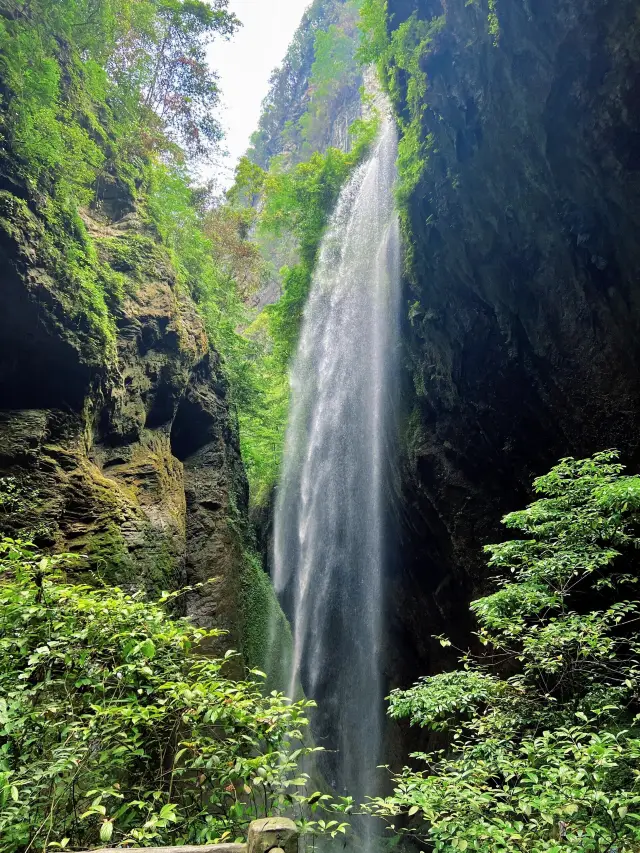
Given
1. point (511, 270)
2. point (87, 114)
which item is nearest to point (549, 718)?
point (511, 270)

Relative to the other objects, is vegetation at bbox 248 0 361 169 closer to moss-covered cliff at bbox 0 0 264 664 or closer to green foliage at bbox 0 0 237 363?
green foliage at bbox 0 0 237 363

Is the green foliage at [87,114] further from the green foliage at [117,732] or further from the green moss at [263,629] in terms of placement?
the green moss at [263,629]

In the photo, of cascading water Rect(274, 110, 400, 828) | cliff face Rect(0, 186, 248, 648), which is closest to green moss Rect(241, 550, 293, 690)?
cliff face Rect(0, 186, 248, 648)

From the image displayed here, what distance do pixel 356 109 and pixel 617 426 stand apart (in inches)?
961

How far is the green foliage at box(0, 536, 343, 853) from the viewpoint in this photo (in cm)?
228

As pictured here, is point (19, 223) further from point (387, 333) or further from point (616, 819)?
point (616, 819)

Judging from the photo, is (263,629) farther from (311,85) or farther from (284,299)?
(311,85)

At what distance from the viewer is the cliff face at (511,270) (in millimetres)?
5074

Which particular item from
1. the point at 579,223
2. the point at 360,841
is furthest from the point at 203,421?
the point at 360,841

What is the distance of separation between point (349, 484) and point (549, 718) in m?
8.41

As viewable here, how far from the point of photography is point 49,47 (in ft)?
25.6

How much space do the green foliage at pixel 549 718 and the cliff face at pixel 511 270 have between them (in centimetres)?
220

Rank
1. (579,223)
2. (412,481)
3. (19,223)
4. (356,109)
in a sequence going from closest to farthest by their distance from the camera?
(579,223), (19,223), (412,481), (356,109)

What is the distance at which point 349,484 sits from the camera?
11734 mm
